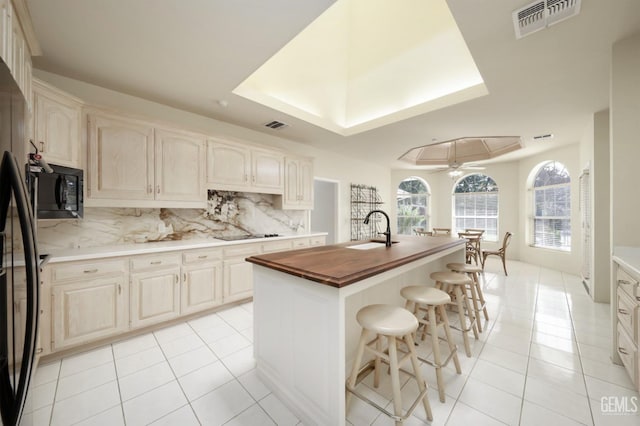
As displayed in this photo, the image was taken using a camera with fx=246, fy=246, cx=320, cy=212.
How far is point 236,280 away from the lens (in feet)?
10.6

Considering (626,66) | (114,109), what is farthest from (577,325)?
(114,109)

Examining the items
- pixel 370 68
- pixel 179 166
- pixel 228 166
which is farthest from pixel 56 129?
pixel 370 68

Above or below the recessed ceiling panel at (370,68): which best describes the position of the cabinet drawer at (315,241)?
below

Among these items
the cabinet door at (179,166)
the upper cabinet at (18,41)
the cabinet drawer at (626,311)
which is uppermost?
the upper cabinet at (18,41)

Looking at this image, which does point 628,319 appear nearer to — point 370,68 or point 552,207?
point 370,68

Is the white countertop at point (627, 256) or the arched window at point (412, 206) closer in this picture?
the white countertop at point (627, 256)

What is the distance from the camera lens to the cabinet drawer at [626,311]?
1662 millimetres

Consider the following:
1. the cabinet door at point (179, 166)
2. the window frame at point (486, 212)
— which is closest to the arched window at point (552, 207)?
the window frame at point (486, 212)

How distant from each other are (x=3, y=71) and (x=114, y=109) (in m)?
1.96

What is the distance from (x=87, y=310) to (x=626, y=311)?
4350 mm

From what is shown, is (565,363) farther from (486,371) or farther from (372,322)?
(372,322)

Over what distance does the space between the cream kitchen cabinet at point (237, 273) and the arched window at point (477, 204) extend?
22.1ft

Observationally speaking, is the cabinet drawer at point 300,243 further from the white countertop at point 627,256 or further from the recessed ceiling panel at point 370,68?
the white countertop at point 627,256

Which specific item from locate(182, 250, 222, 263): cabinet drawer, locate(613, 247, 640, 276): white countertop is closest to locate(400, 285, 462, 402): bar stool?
locate(613, 247, 640, 276): white countertop
